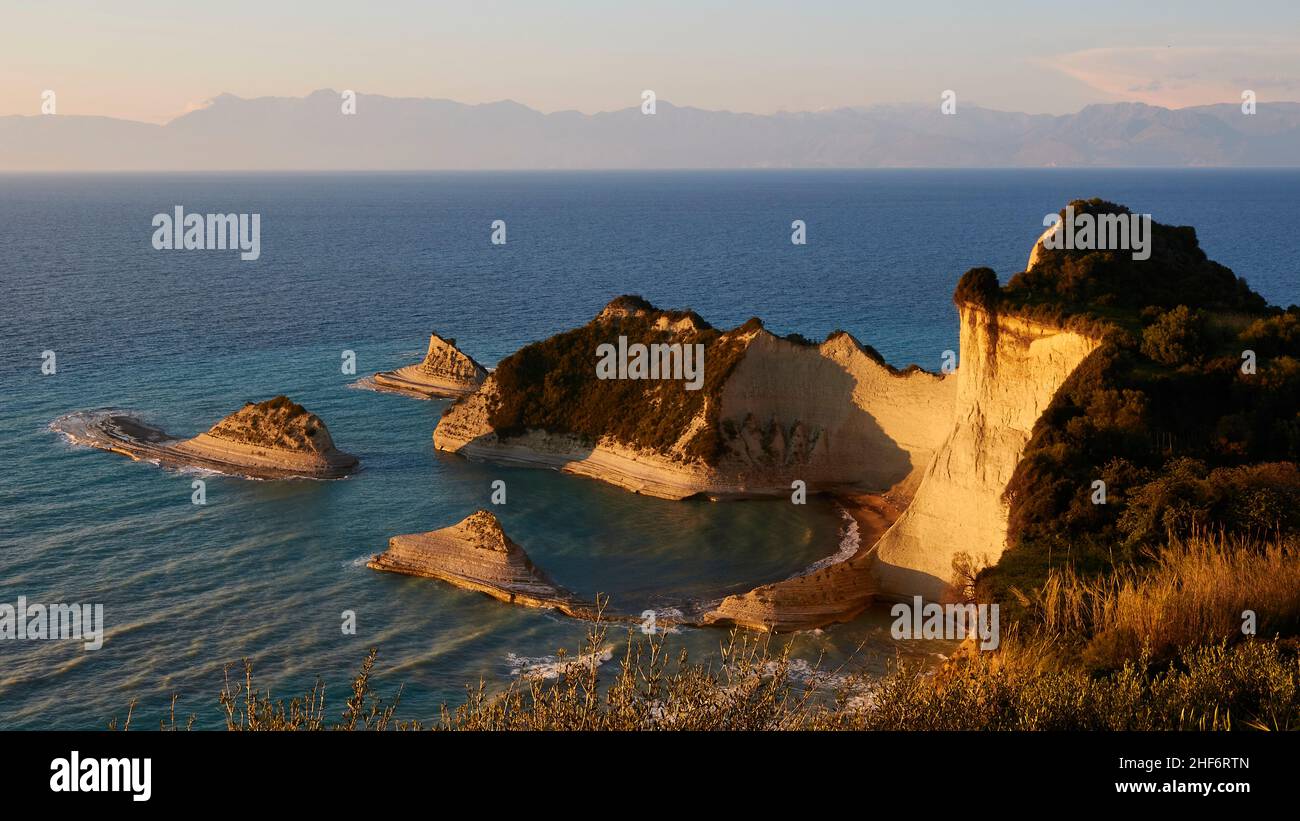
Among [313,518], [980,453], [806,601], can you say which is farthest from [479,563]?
[980,453]

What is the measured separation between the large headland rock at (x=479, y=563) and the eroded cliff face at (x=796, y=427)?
11.6m

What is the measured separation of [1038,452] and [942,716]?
66.2ft

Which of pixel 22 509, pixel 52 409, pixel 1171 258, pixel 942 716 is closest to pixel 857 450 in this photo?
pixel 1171 258

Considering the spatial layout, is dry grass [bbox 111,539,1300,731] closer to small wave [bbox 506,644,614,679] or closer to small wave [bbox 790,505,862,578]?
small wave [bbox 506,644,614,679]

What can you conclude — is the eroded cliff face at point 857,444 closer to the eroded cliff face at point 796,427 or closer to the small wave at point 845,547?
the eroded cliff face at point 796,427

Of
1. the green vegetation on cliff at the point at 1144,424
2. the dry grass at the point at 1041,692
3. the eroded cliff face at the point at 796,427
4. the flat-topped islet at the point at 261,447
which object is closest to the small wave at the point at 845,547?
the eroded cliff face at the point at 796,427

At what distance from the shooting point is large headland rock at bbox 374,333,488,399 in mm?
66625

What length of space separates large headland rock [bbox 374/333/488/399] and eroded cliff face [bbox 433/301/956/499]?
53.9 feet

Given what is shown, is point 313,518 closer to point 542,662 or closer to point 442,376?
point 542,662

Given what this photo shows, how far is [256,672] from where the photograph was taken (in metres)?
31.6


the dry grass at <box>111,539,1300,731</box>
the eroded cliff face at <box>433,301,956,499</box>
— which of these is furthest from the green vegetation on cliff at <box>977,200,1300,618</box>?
the eroded cliff face at <box>433,301,956,499</box>

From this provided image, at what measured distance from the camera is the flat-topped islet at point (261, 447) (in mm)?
51562

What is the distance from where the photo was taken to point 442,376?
221 feet
